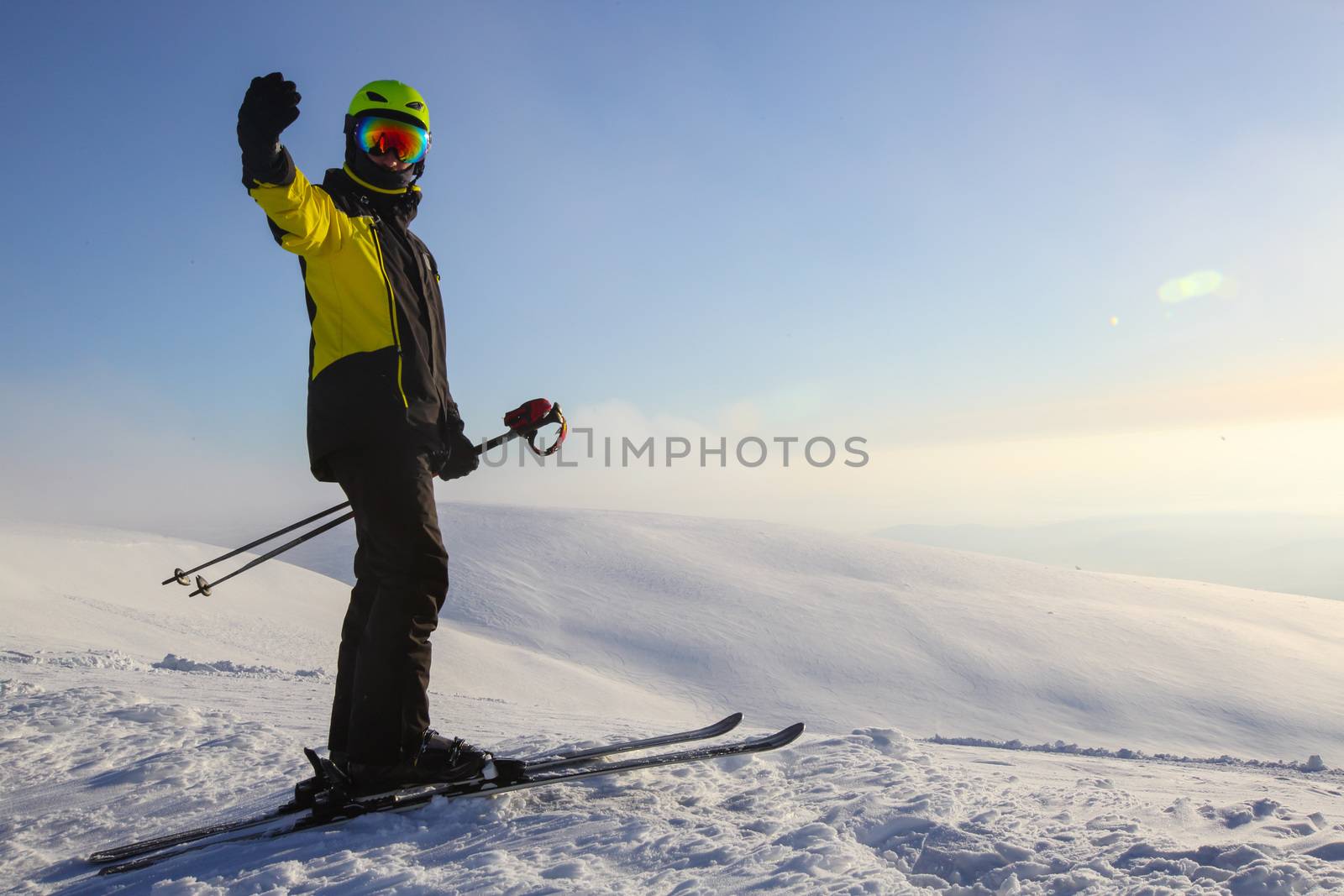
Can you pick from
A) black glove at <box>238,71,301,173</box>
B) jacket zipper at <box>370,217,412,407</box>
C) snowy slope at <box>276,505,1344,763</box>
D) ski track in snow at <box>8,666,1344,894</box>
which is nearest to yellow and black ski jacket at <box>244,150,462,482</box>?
jacket zipper at <box>370,217,412,407</box>

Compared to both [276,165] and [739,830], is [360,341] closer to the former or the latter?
[276,165]

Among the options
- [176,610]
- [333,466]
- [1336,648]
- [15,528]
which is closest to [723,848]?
[333,466]

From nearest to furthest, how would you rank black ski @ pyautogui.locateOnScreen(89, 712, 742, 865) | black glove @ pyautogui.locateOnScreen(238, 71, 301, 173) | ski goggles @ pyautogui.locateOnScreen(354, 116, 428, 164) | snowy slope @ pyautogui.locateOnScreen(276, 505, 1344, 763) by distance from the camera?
1. black glove @ pyautogui.locateOnScreen(238, 71, 301, 173)
2. black ski @ pyautogui.locateOnScreen(89, 712, 742, 865)
3. ski goggles @ pyautogui.locateOnScreen(354, 116, 428, 164)
4. snowy slope @ pyautogui.locateOnScreen(276, 505, 1344, 763)

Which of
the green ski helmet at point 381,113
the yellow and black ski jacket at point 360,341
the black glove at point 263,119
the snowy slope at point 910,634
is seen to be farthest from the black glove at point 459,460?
the snowy slope at point 910,634

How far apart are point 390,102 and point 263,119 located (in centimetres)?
70

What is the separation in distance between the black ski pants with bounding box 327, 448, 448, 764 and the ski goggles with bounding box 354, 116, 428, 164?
988 mm

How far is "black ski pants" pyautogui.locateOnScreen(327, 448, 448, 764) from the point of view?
7.57ft

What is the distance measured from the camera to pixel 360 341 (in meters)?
2.34

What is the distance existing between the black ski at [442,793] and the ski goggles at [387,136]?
198cm

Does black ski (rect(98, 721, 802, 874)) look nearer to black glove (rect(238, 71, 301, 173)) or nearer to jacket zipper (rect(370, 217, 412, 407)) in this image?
jacket zipper (rect(370, 217, 412, 407))

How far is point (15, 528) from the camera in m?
13.4

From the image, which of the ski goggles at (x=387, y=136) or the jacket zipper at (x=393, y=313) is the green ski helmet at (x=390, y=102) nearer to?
the ski goggles at (x=387, y=136)

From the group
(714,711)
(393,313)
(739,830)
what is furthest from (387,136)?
(714,711)

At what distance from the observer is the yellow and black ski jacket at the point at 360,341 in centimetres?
230
